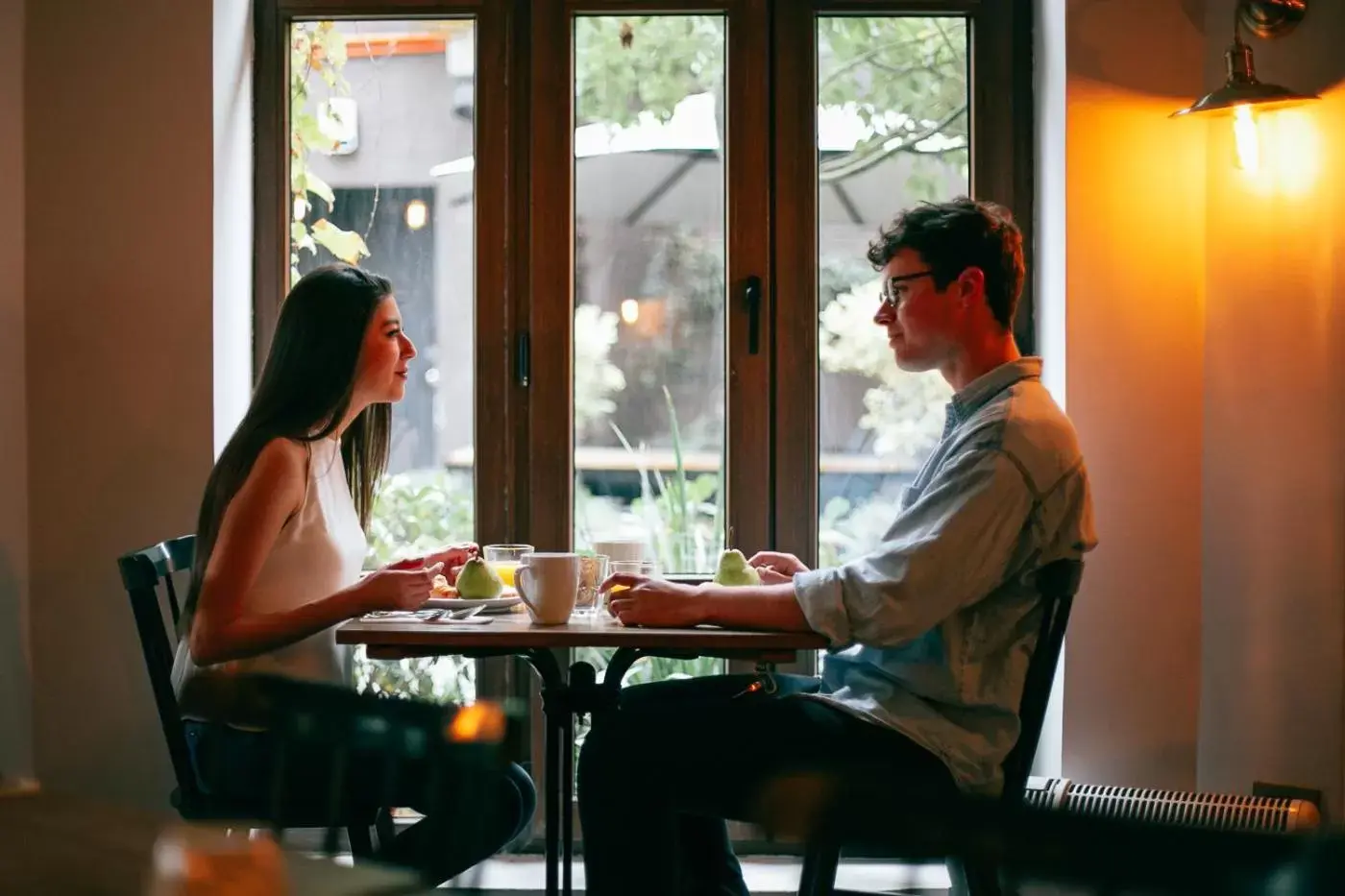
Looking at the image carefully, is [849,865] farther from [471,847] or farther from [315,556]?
[315,556]

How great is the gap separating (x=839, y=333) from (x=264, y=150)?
1.34m

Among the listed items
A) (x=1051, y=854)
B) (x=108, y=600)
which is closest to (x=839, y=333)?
(x=108, y=600)

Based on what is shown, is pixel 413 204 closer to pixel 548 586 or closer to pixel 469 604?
pixel 469 604

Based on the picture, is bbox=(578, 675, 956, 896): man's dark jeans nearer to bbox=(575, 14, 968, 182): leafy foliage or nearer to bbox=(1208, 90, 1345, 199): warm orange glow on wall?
bbox=(1208, 90, 1345, 199): warm orange glow on wall

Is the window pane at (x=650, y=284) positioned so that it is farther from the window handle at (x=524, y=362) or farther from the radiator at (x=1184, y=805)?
the radiator at (x=1184, y=805)

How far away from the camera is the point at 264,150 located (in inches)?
114

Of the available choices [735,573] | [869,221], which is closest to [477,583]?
[735,573]

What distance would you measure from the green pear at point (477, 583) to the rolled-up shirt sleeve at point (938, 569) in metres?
0.54

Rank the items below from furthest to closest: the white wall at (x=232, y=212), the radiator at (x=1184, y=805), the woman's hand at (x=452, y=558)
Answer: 1. the white wall at (x=232, y=212)
2. the woman's hand at (x=452, y=558)
3. the radiator at (x=1184, y=805)

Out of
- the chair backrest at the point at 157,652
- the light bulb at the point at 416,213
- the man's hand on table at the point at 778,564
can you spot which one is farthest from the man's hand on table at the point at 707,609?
the light bulb at the point at 416,213

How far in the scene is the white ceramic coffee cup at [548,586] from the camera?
192cm

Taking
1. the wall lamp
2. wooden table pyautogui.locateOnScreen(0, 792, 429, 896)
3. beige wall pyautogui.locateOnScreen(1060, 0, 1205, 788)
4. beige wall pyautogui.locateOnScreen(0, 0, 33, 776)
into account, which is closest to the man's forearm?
beige wall pyautogui.locateOnScreen(1060, 0, 1205, 788)

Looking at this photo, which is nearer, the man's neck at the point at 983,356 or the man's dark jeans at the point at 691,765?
the man's dark jeans at the point at 691,765

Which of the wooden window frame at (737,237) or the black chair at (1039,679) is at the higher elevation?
the wooden window frame at (737,237)
